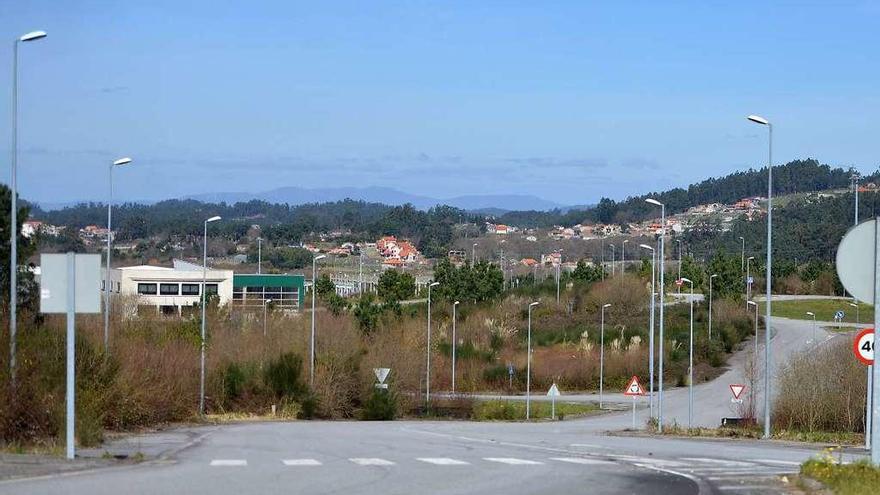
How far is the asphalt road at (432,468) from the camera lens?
52.2ft

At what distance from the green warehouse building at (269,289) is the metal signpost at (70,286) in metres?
94.3

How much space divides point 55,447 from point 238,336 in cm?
4243

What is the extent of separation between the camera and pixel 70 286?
18.2 metres

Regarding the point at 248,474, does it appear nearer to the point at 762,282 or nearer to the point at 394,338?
the point at 394,338

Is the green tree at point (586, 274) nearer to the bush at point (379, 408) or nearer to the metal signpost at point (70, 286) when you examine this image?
the bush at point (379, 408)

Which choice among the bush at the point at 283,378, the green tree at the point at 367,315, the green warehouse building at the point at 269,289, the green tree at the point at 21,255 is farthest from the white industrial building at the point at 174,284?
the green tree at the point at 21,255

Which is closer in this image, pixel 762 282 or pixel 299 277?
pixel 299 277

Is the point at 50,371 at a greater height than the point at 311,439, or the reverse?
the point at 50,371

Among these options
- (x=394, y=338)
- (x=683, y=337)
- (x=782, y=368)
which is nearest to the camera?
(x=782, y=368)

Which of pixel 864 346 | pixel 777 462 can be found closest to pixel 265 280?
pixel 777 462

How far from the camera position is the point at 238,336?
6256 cm

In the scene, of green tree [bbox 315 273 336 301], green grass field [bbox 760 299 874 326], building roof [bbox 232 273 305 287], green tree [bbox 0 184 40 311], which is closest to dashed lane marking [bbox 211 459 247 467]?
green tree [bbox 0 184 40 311]

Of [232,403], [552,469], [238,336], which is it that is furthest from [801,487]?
[238,336]

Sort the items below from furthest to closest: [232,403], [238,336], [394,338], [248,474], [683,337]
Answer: [683,337] < [394,338] < [238,336] < [232,403] < [248,474]
